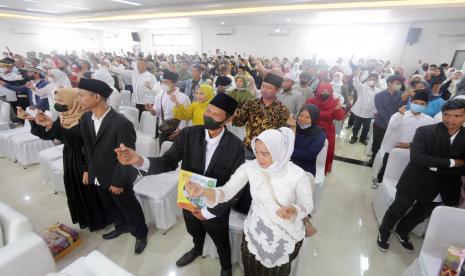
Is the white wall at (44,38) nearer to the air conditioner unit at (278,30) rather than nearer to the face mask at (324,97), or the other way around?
the air conditioner unit at (278,30)

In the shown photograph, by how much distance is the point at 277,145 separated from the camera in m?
1.29

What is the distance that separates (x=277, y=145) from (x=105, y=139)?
1.41 meters

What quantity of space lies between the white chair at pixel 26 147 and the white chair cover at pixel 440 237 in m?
5.15

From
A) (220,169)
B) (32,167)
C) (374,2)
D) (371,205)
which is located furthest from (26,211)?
(374,2)

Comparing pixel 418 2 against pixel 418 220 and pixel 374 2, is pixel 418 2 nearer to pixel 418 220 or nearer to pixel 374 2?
pixel 374 2

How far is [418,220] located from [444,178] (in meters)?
0.56

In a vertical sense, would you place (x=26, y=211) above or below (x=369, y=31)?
below

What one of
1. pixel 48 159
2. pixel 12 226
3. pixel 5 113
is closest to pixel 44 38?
pixel 5 113

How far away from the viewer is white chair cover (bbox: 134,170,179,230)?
2369mm

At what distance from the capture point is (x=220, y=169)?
165cm

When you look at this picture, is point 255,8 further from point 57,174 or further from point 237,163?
point 237,163

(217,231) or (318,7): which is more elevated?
(318,7)

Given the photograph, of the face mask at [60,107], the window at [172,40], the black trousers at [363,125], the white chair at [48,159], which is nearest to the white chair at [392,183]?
the black trousers at [363,125]

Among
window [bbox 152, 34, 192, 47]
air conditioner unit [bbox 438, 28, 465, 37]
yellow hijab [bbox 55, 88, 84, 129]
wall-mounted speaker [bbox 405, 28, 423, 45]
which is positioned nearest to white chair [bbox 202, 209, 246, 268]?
yellow hijab [bbox 55, 88, 84, 129]
